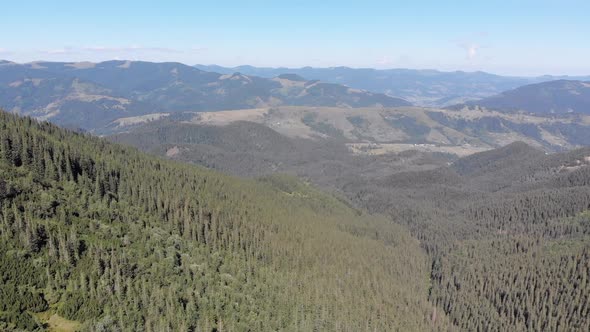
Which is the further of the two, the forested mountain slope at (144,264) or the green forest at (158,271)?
the green forest at (158,271)

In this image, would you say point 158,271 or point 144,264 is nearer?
point 144,264

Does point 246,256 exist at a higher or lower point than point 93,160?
lower

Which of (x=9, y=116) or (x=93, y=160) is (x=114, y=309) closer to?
(x=93, y=160)

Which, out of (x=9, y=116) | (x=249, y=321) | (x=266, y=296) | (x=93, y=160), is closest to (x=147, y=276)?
(x=249, y=321)

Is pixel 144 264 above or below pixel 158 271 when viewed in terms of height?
above

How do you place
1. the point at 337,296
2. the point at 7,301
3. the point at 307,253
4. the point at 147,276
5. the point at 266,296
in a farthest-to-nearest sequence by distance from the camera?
1. the point at 307,253
2. the point at 337,296
3. the point at 266,296
4. the point at 147,276
5. the point at 7,301

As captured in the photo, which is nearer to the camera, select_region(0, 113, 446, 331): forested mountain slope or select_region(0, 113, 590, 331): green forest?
select_region(0, 113, 446, 331): forested mountain slope

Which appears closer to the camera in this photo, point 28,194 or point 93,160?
point 28,194

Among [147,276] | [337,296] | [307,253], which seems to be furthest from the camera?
A: [307,253]
